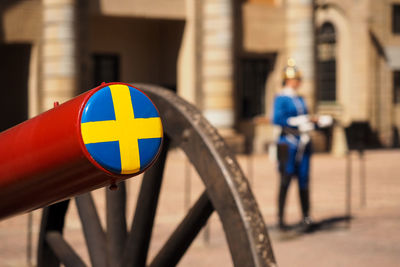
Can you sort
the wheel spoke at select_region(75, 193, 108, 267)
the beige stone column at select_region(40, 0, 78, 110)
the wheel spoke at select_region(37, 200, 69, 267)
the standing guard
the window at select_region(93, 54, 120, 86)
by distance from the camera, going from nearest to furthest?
the wheel spoke at select_region(75, 193, 108, 267)
the wheel spoke at select_region(37, 200, 69, 267)
the standing guard
the beige stone column at select_region(40, 0, 78, 110)
the window at select_region(93, 54, 120, 86)

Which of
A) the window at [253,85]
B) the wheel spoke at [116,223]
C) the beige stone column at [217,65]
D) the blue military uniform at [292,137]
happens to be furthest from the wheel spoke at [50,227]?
the window at [253,85]

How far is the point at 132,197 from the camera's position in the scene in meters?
10.3

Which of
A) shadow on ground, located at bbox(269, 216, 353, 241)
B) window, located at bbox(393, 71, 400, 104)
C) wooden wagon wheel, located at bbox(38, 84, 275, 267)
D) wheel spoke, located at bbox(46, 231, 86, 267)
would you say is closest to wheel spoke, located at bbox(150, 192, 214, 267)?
wooden wagon wheel, located at bbox(38, 84, 275, 267)

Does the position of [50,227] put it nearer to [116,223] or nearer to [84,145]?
[116,223]

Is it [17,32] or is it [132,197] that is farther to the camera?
[17,32]

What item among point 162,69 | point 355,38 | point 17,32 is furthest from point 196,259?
point 355,38

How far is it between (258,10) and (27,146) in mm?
17401

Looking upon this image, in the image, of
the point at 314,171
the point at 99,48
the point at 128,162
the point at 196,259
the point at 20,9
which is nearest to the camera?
the point at 128,162

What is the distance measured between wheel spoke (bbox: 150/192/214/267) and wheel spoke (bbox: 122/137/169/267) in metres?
0.08

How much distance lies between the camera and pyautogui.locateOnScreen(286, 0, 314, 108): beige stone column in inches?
741

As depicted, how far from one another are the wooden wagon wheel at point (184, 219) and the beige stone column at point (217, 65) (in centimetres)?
1505

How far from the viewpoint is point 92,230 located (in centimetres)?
250

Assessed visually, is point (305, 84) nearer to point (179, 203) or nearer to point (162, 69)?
point (162, 69)

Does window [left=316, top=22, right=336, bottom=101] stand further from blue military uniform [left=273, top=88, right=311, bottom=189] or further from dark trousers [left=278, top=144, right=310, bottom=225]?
dark trousers [left=278, top=144, right=310, bottom=225]
